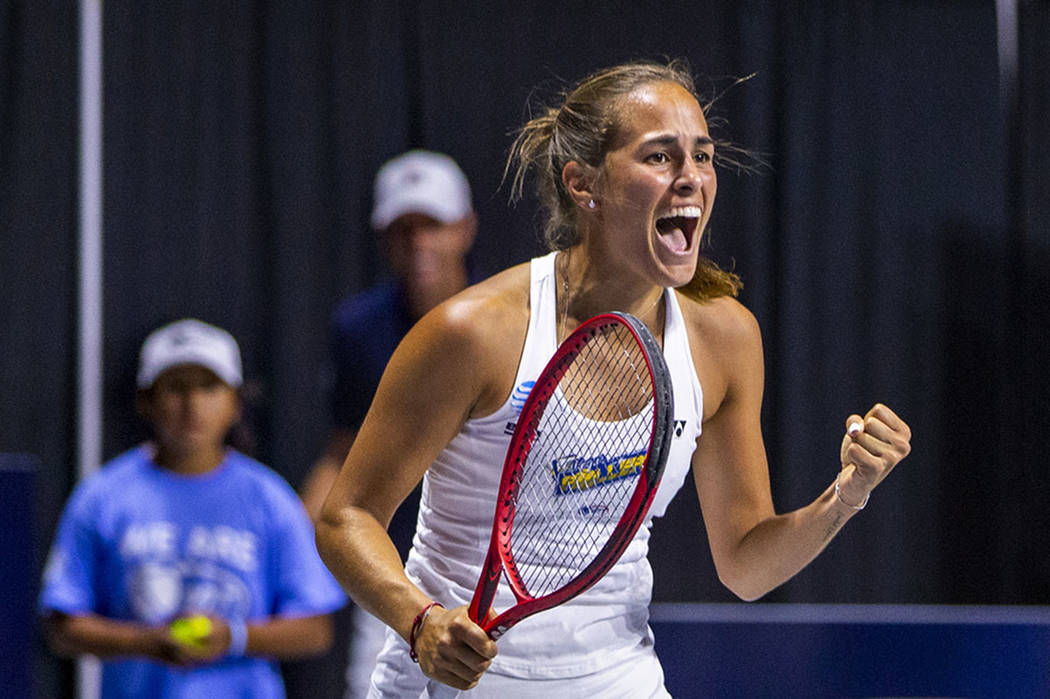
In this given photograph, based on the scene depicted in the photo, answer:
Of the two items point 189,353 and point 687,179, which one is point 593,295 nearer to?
point 687,179

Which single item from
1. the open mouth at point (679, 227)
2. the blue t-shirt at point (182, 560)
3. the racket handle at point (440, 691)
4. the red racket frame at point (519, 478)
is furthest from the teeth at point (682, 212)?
the blue t-shirt at point (182, 560)

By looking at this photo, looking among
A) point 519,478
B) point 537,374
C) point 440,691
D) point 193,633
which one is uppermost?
point 537,374

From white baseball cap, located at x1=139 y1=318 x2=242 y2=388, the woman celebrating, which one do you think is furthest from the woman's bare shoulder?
white baseball cap, located at x1=139 y1=318 x2=242 y2=388

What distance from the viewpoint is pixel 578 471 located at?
177 cm

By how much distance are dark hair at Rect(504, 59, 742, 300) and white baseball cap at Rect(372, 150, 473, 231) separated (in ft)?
4.81

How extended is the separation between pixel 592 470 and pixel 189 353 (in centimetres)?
202

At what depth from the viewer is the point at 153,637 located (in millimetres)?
3221

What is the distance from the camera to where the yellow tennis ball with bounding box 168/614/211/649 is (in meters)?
3.21

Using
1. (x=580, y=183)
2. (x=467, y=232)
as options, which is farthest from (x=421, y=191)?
(x=580, y=183)

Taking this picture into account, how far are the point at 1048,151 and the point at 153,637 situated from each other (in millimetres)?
2892

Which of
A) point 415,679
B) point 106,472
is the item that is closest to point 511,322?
point 415,679

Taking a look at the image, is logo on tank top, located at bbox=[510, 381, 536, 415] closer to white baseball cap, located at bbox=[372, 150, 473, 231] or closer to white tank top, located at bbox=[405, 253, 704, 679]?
white tank top, located at bbox=[405, 253, 704, 679]

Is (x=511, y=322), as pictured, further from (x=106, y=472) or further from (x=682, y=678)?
(x=106, y=472)

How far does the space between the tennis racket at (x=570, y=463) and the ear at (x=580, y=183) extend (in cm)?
20
